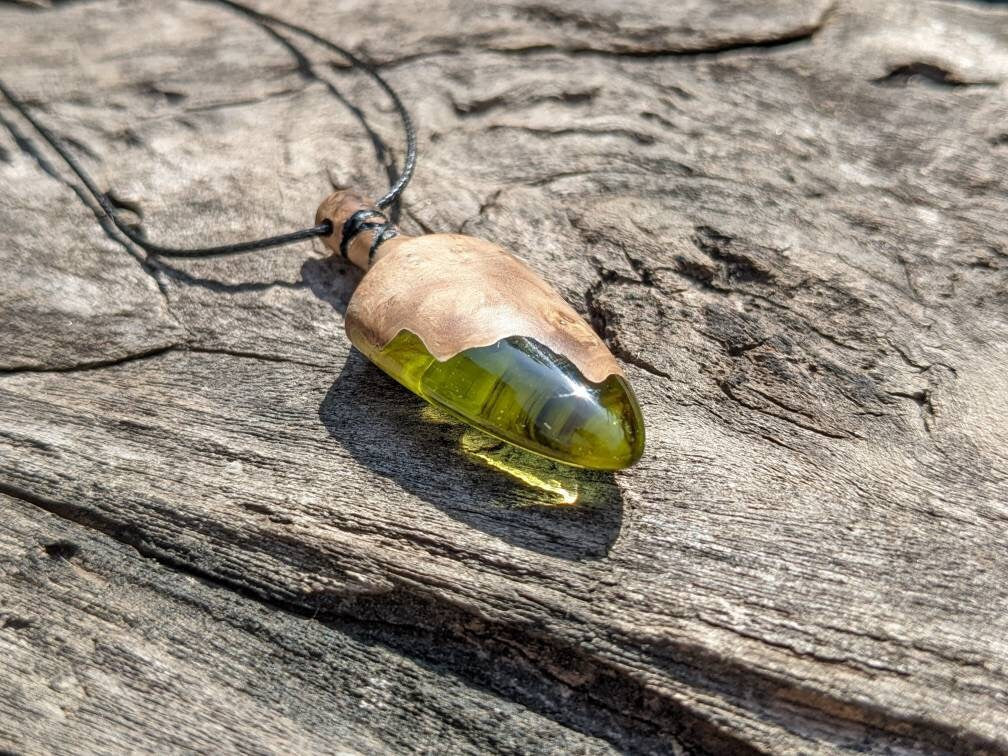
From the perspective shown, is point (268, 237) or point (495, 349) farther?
point (268, 237)

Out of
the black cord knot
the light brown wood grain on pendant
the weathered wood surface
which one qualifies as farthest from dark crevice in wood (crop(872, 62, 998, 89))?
the black cord knot

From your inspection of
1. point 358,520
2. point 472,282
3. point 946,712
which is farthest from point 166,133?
point 946,712

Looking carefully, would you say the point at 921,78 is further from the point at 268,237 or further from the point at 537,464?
the point at 268,237

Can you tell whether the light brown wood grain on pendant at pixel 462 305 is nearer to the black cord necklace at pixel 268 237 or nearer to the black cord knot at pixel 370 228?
the black cord knot at pixel 370 228

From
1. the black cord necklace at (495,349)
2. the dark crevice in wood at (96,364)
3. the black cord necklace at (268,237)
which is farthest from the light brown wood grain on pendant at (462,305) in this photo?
the dark crevice in wood at (96,364)

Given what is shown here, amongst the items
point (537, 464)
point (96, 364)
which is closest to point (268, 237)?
point (96, 364)

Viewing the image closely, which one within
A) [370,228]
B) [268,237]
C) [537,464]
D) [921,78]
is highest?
[921,78]

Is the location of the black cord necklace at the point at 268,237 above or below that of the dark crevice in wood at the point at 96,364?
above

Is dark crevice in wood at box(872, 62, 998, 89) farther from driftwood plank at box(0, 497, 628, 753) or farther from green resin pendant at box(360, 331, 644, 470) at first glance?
driftwood plank at box(0, 497, 628, 753)
